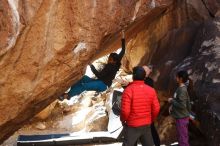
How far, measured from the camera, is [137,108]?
6.81 metres

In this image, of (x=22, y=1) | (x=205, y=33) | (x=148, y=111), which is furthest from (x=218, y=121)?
(x=22, y=1)

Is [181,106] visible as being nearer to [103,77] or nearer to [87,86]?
[103,77]

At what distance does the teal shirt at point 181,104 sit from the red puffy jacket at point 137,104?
1097 mm

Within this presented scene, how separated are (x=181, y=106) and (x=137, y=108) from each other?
146cm

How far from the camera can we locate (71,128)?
13.3 meters

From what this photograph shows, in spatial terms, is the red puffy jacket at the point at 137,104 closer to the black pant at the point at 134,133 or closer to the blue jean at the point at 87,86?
the black pant at the point at 134,133

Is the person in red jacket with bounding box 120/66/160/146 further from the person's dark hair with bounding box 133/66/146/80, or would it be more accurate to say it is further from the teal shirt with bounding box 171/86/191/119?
the teal shirt with bounding box 171/86/191/119

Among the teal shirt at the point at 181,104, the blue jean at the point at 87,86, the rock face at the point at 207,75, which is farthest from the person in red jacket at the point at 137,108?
the blue jean at the point at 87,86

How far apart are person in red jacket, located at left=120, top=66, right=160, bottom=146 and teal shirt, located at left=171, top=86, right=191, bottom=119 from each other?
1.06 metres

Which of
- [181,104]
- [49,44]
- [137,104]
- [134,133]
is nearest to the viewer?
[137,104]

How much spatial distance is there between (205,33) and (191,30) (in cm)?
75

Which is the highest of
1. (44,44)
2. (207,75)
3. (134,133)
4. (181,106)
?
(44,44)

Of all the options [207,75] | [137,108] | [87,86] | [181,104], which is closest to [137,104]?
[137,108]

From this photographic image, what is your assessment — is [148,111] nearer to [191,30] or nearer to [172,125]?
[172,125]
